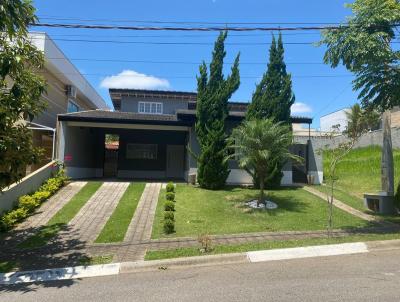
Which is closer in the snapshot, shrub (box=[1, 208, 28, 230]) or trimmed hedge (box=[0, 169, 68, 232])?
shrub (box=[1, 208, 28, 230])

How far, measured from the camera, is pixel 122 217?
1351 centimetres

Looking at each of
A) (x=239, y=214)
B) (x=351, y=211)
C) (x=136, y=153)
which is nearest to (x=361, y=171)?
(x=351, y=211)

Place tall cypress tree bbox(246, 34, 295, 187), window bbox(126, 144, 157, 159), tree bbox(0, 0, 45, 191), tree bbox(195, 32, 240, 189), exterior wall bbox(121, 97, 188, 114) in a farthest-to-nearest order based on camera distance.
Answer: exterior wall bbox(121, 97, 188, 114) → window bbox(126, 144, 157, 159) → tall cypress tree bbox(246, 34, 295, 187) → tree bbox(195, 32, 240, 189) → tree bbox(0, 0, 45, 191)

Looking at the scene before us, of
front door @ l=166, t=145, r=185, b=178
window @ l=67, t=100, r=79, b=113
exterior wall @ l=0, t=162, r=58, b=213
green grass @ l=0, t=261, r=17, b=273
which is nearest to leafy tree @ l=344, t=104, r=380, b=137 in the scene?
green grass @ l=0, t=261, r=17, b=273

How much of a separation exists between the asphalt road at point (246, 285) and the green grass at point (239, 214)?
3669 mm

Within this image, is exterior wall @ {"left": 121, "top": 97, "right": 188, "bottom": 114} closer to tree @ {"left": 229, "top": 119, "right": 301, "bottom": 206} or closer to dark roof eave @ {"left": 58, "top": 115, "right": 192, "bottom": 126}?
dark roof eave @ {"left": 58, "top": 115, "right": 192, "bottom": 126}

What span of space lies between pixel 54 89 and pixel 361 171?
19.3 metres

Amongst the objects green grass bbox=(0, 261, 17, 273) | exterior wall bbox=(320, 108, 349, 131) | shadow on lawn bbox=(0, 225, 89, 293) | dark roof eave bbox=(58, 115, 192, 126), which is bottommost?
green grass bbox=(0, 261, 17, 273)

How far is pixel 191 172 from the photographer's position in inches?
795

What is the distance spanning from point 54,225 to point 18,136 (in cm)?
503

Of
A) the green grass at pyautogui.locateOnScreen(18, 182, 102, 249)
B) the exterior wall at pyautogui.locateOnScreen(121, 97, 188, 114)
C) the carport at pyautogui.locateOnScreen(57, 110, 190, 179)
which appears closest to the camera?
the green grass at pyautogui.locateOnScreen(18, 182, 102, 249)

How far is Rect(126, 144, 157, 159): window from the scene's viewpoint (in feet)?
83.4

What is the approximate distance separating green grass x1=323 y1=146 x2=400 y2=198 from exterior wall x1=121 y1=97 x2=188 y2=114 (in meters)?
10.4

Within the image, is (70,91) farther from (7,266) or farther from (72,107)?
(7,266)
